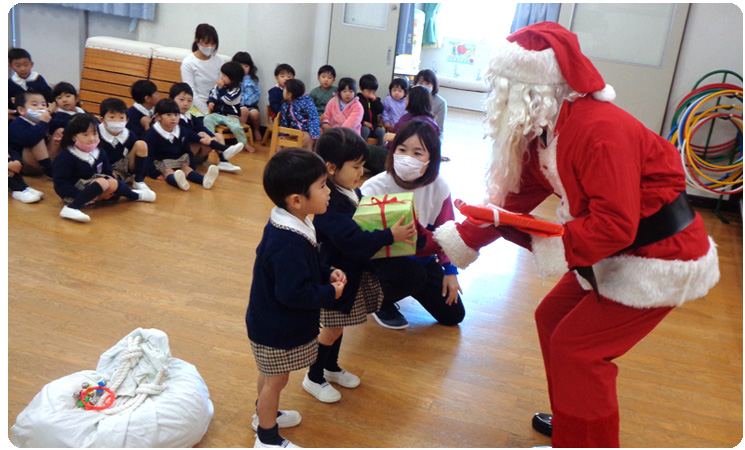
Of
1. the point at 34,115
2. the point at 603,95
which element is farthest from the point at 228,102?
the point at 603,95

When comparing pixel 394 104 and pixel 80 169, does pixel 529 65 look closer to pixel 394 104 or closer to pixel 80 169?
pixel 80 169

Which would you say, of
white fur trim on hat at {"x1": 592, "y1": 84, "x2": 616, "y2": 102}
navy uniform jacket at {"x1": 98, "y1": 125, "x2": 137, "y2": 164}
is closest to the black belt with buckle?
white fur trim on hat at {"x1": 592, "y1": 84, "x2": 616, "y2": 102}

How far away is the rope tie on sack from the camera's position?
185 cm

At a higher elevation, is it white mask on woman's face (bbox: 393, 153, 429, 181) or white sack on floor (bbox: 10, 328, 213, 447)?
white mask on woman's face (bbox: 393, 153, 429, 181)

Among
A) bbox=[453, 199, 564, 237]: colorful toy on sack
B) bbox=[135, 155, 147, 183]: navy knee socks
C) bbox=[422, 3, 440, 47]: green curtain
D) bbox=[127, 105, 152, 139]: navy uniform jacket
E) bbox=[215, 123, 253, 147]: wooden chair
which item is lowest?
bbox=[135, 155, 147, 183]: navy knee socks

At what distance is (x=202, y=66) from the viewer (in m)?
6.19

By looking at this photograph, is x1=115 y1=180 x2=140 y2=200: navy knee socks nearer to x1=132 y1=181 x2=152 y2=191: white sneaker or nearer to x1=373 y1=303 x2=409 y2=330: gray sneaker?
x1=132 y1=181 x2=152 y2=191: white sneaker

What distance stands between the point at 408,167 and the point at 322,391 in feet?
3.12

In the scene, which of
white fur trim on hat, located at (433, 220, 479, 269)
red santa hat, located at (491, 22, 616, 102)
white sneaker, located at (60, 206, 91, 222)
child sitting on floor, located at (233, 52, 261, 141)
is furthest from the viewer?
child sitting on floor, located at (233, 52, 261, 141)

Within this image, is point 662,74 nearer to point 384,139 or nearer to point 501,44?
point 384,139

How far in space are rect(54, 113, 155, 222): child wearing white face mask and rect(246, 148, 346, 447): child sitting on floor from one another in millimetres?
2496

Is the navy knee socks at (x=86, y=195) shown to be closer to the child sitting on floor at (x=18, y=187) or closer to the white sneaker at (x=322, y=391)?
the child sitting on floor at (x=18, y=187)

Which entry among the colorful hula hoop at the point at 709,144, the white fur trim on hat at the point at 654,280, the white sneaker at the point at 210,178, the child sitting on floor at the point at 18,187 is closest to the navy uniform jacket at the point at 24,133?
the child sitting on floor at the point at 18,187

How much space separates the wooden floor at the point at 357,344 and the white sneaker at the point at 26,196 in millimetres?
58
